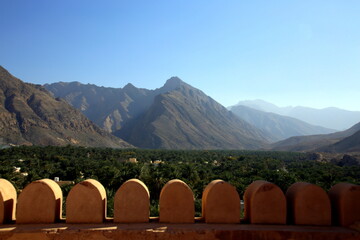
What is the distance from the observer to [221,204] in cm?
295

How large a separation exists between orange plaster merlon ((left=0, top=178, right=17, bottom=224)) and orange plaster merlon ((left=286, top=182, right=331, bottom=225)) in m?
2.88

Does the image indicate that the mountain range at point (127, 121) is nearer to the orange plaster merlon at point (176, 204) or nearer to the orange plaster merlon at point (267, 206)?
the orange plaster merlon at point (176, 204)

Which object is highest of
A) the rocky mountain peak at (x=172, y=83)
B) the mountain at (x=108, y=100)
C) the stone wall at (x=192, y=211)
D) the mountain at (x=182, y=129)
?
the rocky mountain peak at (x=172, y=83)

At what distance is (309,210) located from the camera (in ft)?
9.71

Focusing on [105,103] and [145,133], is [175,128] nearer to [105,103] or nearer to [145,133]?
[145,133]

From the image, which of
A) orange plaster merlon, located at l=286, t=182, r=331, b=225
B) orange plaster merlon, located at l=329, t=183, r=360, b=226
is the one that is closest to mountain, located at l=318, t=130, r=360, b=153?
orange plaster merlon, located at l=329, t=183, r=360, b=226

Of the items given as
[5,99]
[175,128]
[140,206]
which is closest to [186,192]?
[140,206]

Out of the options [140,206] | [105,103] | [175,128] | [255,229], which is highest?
[105,103]

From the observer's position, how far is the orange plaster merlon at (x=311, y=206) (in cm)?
296

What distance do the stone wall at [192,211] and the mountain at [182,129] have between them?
3606 inches

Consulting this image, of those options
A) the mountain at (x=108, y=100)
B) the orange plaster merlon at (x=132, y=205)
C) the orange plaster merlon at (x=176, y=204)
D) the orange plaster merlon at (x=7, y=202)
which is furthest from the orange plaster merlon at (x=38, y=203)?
the mountain at (x=108, y=100)

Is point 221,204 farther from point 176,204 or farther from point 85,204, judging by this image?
point 85,204

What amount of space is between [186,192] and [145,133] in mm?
103429

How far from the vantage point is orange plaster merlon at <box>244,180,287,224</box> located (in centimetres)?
295
